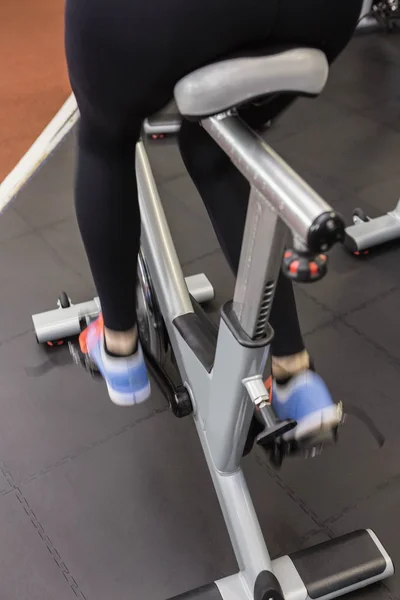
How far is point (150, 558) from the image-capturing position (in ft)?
3.62

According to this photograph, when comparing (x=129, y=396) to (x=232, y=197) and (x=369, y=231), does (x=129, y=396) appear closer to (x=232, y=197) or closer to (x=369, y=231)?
(x=232, y=197)

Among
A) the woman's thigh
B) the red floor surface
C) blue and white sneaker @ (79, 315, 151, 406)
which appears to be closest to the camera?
the woman's thigh

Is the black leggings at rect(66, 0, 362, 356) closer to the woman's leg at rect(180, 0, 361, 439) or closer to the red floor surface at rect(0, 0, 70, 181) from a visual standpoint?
the woman's leg at rect(180, 0, 361, 439)

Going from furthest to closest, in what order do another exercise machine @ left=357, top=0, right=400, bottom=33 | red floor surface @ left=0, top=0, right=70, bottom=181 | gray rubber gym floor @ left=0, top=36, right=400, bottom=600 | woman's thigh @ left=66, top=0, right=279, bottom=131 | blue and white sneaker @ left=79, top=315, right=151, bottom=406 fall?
another exercise machine @ left=357, top=0, right=400, bottom=33 → red floor surface @ left=0, top=0, right=70, bottom=181 → gray rubber gym floor @ left=0, top=36, right=400, bottom=600 → blue and white sneaker @ left=79, top=315, right=151, bottom=406 → woman's thigh @ left=66, top=0, right=279, bottom=131

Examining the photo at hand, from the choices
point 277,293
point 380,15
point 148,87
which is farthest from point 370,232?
point 380,15

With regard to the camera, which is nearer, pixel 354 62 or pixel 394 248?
pixel 394 248

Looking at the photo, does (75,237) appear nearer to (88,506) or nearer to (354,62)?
(88,506)

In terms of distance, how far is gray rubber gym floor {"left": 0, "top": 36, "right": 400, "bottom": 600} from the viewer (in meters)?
1.10

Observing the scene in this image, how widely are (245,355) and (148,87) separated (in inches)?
14.0

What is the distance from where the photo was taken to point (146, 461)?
1261 millimetres

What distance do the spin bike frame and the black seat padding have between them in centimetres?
4

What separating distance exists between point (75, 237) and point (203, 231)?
1.35 ft

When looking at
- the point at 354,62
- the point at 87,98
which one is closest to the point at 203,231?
the point at 87,98

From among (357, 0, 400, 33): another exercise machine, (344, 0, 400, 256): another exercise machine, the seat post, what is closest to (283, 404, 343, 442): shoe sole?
the seat post
